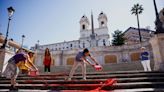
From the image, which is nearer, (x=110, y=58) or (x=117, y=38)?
(x=110, y=58)

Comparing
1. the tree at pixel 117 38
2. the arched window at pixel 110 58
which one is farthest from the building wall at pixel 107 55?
the tree at pixel 117 38

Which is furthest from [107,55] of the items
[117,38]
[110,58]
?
[117,38]

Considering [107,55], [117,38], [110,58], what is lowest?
[110,58]

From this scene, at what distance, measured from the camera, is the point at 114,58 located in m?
31.6

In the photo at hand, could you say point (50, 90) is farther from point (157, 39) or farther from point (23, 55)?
point (157, 39)

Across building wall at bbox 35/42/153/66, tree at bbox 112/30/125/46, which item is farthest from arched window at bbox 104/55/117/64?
tree at bbox 112/30/125/46

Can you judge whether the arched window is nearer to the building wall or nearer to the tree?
the building wall

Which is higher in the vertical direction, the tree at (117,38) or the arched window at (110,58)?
the tree at (117,38)

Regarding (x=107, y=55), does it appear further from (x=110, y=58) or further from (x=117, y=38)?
(x=117, y=38)

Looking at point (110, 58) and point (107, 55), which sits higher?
point (107, 55)

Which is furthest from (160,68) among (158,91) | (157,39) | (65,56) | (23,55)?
(65,56)

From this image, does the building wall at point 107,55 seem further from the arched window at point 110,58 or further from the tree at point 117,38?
the tree at point 117,38

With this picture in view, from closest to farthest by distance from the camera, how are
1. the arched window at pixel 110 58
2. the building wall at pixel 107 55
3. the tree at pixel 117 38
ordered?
the building wall at pixel 107 55 → the arched window at pixel 110 58 → the tree at pixel 117 38

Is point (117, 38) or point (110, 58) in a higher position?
point (117, 38)
